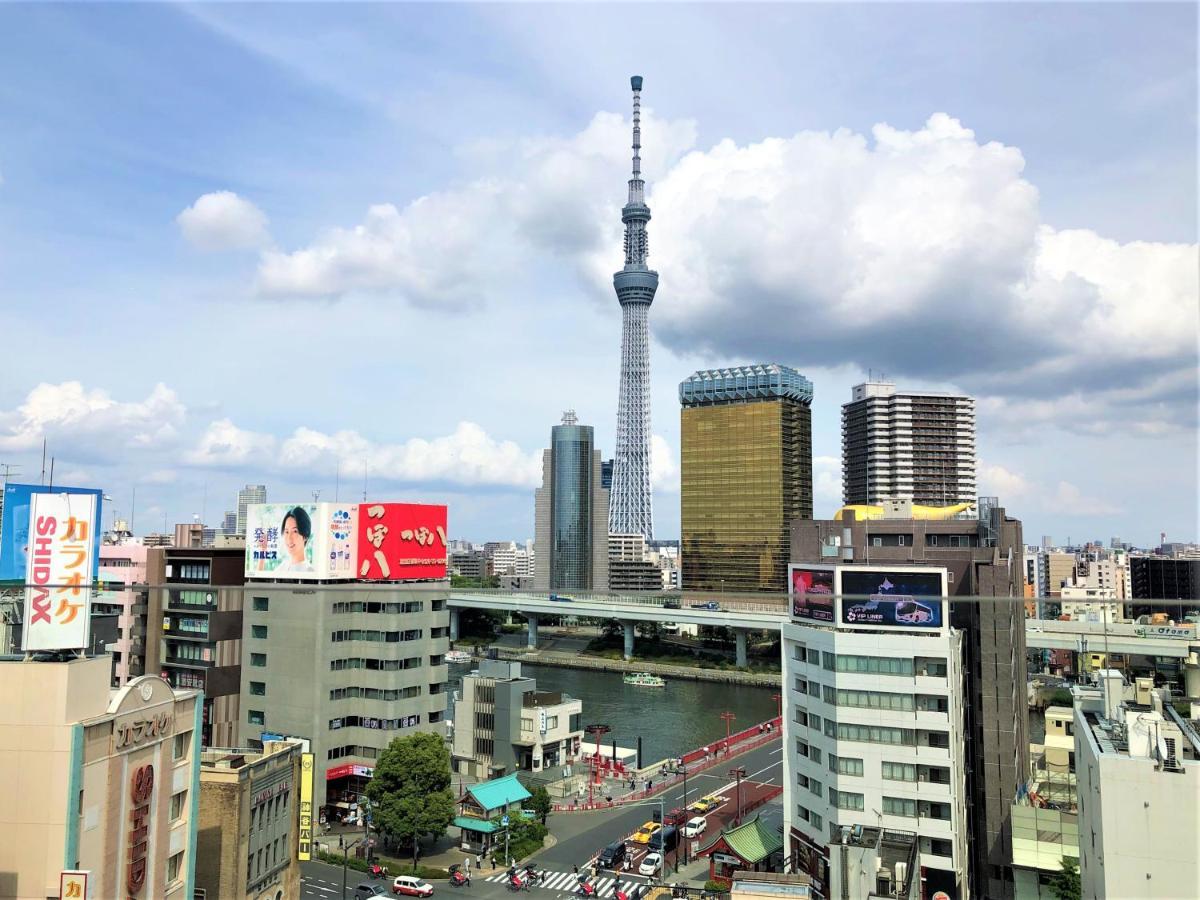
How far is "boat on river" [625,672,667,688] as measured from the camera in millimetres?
51875

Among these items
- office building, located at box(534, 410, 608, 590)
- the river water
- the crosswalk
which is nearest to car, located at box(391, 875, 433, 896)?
the crosswalk

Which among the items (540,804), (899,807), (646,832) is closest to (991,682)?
(899,807)

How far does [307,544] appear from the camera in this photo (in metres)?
26.3

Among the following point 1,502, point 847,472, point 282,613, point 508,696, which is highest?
point 847,472

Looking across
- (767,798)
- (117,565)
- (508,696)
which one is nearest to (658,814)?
(767,798)

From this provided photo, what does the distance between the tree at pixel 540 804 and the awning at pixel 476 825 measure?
1772 millimetres

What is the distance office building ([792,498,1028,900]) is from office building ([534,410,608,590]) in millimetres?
78880

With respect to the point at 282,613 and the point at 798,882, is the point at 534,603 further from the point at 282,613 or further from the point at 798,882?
the point at 798,882

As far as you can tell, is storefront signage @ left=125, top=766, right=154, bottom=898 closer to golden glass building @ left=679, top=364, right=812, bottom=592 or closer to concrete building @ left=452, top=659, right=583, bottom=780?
concrete building @ left=452, top=659, right=583, bottom=780

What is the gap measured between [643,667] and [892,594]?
137 feet

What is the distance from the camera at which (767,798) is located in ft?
84.5

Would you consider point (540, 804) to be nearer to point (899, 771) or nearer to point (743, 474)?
point (899, 771)

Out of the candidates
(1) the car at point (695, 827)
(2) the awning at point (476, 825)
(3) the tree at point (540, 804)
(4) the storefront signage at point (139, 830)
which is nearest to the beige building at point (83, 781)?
(4) the storefront signage at point (139, 830)

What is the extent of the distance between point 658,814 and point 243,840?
42.3ft
